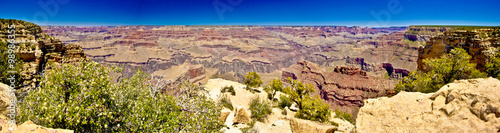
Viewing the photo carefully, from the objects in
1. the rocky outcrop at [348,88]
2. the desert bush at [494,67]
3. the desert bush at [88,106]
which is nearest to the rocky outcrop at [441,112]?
the desert bush at [88,106]

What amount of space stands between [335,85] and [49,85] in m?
58.4

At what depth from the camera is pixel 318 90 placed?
59.8 metres

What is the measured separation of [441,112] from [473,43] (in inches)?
846

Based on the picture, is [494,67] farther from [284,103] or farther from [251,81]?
[251,81]

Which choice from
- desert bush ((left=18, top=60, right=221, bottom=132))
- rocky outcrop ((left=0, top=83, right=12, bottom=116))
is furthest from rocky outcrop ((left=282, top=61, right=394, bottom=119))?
rocky outcrop ((left=0, top=83, right=12, bottom=116))

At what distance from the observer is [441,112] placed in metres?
7.12

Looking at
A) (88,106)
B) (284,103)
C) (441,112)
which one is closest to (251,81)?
(284,103)

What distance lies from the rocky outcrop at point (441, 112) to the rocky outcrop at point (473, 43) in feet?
58.2

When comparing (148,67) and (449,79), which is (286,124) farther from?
(148,67)

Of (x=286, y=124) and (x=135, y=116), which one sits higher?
(x=135, y=116)

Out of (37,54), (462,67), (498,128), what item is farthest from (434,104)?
(37,54)

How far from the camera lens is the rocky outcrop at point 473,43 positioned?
759 inches

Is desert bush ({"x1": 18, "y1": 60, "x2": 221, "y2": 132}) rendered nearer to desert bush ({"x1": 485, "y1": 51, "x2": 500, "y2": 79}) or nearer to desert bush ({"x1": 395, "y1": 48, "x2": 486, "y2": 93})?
desert bush ({"x1": 395, "y1": 48, "x2": 486, "y2": 93})

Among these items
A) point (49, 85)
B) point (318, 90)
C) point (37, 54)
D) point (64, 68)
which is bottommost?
point (318, 90)
